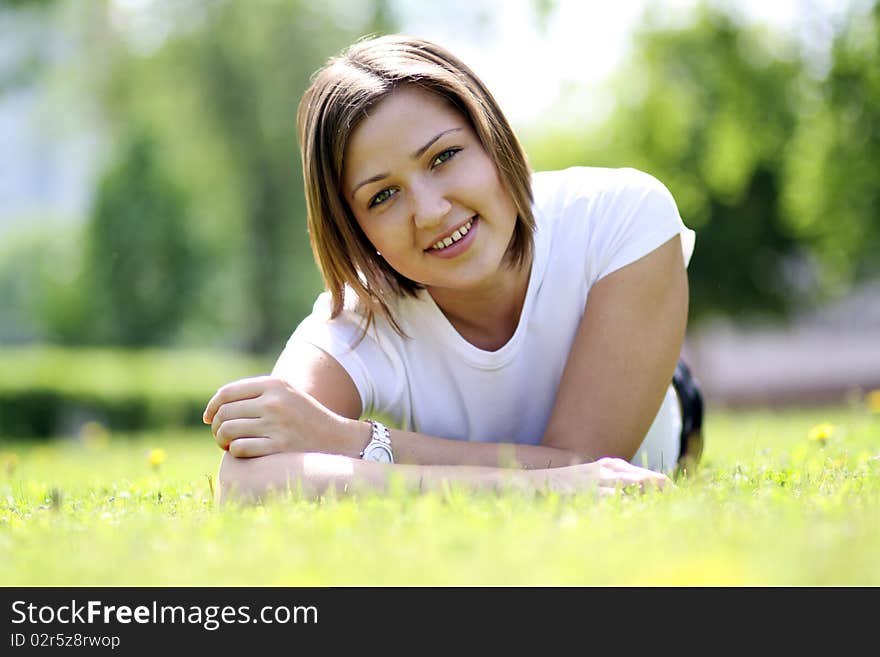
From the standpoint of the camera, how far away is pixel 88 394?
50.6 ft

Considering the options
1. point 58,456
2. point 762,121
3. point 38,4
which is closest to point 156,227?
point 38,4

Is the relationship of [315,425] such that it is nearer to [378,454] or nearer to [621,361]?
[378,454]

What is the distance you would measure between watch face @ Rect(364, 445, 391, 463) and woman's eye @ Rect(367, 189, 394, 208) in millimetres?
850

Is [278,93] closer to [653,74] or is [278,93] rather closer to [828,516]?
[653,74]

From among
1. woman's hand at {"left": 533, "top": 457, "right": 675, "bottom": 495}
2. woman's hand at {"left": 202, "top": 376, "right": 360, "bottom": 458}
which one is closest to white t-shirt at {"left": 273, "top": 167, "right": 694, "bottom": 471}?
woman's hand at {"left": 202, "top": 376, "right": 360, "bottom": 458}

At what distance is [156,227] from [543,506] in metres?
29.3

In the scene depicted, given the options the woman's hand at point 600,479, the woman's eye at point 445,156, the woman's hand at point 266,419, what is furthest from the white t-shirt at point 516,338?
the woman's hand at point 600,479

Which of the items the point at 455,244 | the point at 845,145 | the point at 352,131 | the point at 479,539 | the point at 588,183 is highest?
the point at 845,145

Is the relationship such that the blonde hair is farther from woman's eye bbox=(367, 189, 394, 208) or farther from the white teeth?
the white teeth

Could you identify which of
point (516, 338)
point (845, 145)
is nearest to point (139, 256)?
point (845, 145)

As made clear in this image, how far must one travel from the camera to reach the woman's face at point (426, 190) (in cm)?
335

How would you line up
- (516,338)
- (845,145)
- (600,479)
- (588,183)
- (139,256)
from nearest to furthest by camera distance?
(600,479)
(516,338)
(588,183)
(845,145)
(139,256)

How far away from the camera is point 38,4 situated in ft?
54.9

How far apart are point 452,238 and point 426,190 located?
0.20 metres
